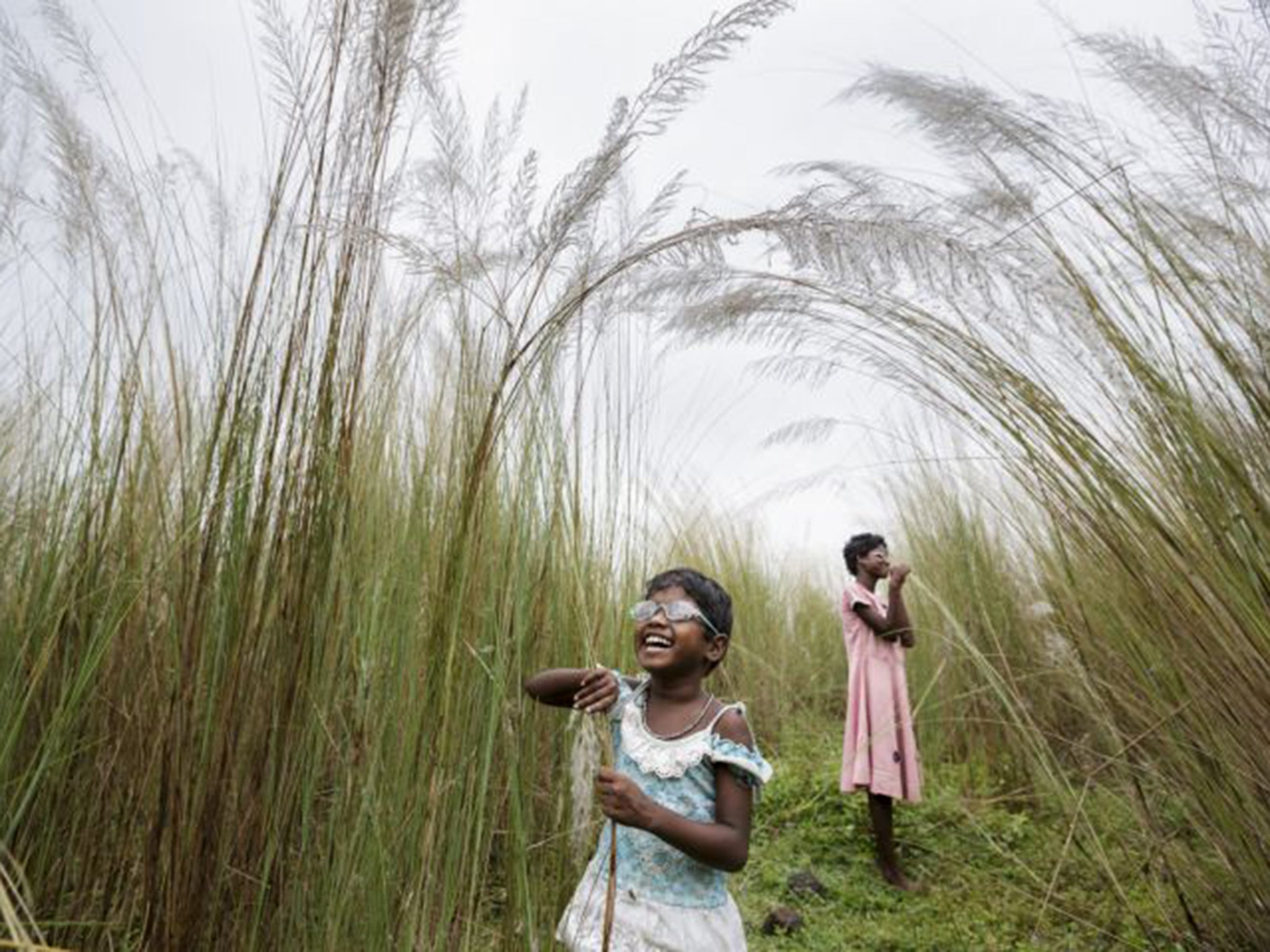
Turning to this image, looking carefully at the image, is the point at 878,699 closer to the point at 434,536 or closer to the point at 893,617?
the point at 893,617

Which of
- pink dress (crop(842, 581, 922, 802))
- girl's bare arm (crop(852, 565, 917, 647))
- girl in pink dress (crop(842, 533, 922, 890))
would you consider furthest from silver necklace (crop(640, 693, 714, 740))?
pink dress (crop(842, 581, 922, 802))

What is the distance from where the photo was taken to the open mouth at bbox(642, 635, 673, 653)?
1877mm

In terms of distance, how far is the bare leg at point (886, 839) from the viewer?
4.05m

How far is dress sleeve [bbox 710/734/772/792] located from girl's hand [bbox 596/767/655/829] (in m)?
0.29

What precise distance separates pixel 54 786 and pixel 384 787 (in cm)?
64

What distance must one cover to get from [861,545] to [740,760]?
283 cm

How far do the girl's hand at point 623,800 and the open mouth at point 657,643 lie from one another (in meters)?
0.40

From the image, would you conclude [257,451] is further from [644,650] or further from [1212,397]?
[1212,397]

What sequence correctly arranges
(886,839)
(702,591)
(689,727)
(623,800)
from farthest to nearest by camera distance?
1. (886,839)
2. (702,591)
3. (689,727)
4. (623,800)

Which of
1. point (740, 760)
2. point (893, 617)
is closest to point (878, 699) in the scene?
point (893, 617)

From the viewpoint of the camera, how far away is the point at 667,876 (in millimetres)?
1746

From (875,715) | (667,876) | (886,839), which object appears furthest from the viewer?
(875,715)

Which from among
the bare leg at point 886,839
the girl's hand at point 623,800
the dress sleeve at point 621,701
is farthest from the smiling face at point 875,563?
the girl's hand at point 623,800

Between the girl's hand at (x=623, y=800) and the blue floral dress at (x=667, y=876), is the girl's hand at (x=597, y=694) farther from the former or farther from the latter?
the blue floral dress at (x=667, y=876)
